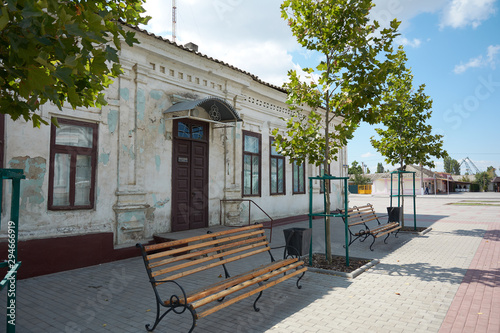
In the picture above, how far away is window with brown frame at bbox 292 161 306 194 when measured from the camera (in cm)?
1419

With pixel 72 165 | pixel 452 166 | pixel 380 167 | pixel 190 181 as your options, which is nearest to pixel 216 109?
pixel 190 181

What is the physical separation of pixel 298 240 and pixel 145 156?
419 cm

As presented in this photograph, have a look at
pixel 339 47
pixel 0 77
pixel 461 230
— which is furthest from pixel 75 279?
pixel 461 230

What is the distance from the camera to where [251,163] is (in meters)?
11.8

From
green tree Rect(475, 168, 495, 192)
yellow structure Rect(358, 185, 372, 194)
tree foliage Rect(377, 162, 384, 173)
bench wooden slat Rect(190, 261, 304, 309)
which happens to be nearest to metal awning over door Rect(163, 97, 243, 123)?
bench wooden slat Rect(190, 261, 304, 309)

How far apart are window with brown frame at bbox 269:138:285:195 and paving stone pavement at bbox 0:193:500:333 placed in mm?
6078

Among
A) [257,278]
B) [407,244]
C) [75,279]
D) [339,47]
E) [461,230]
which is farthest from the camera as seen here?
[461,230]

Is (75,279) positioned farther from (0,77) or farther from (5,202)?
(0,77)

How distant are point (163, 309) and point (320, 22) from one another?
5.87 metres

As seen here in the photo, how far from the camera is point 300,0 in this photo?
6.91m

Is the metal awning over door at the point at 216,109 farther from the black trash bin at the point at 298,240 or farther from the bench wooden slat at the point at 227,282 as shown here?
the bench wooden slat at the point at 227,282

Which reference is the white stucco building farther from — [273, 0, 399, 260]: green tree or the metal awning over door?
[273, 0, 399, 260]: green tree

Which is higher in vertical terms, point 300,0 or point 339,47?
point 300,0

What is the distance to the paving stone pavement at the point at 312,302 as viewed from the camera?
154 inches
